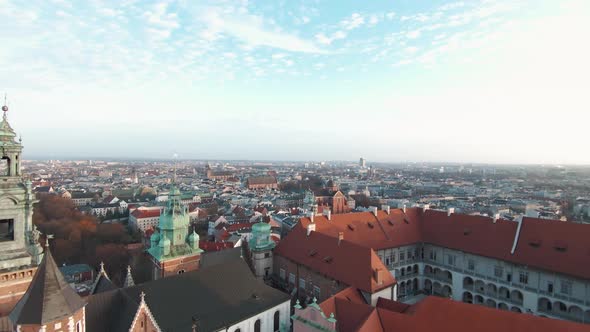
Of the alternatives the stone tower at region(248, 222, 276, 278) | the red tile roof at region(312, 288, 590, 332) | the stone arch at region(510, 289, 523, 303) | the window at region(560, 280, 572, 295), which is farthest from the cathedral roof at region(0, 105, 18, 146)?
the window at region(560, 280, 572, 295)

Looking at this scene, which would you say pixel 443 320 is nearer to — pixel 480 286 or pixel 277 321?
pixel 277 321

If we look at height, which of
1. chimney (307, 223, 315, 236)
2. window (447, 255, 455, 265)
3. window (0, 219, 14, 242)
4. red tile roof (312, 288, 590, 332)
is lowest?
window (447, 255, 455, 265)

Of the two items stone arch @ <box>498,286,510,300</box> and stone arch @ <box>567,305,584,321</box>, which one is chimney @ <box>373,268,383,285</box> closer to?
stone arch @ <box>498,286,510,300</box>

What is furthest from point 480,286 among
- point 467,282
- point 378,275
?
point 378,275

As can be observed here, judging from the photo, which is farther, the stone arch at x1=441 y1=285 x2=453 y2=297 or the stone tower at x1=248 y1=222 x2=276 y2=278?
the stone tower at x1=248 y1=222 x2=276 y2=278

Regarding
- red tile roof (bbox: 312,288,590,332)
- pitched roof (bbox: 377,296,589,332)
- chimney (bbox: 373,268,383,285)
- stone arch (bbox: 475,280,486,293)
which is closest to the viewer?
pitched roof (bbox: 377,296,589,332)

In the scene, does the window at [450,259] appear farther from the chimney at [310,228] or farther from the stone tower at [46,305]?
the stone tower at [46,305]
